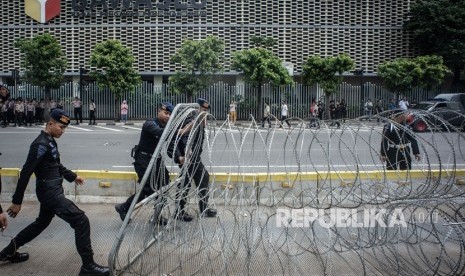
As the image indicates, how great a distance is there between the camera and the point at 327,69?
85.1ft

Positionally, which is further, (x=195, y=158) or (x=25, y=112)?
(x=25, y=112)

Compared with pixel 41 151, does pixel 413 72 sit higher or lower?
higher

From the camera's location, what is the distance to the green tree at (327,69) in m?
25.8

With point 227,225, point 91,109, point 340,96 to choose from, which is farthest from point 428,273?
point 340,96

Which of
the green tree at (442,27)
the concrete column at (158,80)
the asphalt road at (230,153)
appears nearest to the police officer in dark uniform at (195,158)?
the asphalt road at (230,153)

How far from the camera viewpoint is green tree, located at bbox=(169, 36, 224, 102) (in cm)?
2505

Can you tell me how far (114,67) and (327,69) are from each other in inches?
462

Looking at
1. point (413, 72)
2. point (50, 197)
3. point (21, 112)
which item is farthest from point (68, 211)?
point (413, 72)

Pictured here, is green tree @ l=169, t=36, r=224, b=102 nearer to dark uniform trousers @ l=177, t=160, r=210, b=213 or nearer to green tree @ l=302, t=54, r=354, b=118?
green tree @ l=302, t=54, r=354, b=118

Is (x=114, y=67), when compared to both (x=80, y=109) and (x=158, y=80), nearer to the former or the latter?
(x=80, y=109)

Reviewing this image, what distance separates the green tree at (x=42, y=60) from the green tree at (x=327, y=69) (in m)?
13.9

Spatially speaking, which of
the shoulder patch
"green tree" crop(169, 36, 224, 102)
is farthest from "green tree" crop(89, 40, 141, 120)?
the shoulder patch

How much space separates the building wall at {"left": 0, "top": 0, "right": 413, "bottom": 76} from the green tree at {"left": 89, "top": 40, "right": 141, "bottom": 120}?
4414 mm

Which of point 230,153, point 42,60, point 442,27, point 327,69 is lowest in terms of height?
point 230,153
